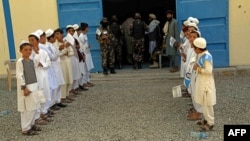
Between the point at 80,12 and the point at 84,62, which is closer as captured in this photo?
the point at 84,62

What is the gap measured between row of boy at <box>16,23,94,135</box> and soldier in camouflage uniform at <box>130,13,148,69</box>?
1.55 metres

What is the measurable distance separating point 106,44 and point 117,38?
2.84 ft

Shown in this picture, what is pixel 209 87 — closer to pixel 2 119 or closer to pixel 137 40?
pixel 2 119

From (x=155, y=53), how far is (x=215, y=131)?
5.10m

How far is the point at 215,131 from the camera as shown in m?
5.10

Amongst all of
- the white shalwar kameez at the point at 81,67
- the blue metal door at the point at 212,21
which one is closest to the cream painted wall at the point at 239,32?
the blue metal door at the point at 212,21

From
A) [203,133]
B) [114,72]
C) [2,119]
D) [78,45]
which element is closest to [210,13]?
[114,72]

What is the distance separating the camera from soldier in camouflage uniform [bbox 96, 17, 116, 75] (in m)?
8.97

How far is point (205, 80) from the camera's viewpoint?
5000mm

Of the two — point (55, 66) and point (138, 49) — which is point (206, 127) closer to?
point (55, 66)

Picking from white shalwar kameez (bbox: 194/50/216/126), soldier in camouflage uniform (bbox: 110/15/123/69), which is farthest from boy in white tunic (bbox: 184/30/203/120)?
soldier in camouflage uniform (bbox: 110/15/123/69)

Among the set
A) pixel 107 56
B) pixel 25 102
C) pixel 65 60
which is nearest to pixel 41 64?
pixel 25 102

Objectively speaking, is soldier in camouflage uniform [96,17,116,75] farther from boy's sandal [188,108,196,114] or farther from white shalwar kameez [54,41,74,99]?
boy's sandal [188,108,196,114]

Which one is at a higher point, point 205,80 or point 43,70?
point 43,70
